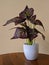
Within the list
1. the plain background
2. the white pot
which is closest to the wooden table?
the white pot

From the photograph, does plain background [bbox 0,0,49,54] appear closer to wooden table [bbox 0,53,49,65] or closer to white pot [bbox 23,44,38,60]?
wooden table [bbox 0,53,49,65]

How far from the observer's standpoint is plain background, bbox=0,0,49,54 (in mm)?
1669

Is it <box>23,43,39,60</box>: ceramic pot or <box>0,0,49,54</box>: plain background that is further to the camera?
<box>0,0,49,54</box>: plain background

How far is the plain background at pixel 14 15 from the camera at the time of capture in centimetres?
167

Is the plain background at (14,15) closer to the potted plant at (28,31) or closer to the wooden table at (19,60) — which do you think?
the wooden table at (19,60)

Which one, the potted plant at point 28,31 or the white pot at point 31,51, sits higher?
the potted plant at point 28,31

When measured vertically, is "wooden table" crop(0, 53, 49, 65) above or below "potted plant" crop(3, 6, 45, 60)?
below

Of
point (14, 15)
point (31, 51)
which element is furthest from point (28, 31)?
point (14, 15)

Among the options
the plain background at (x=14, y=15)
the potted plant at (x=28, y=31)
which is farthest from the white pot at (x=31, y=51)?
the plain background at (x=14, y=15)

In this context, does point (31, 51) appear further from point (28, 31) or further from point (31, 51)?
point (28, 31)

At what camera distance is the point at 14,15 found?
5.51ft

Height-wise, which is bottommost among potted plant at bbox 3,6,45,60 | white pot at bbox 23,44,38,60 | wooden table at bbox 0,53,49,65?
wooden table at bbox 0,53,49,65

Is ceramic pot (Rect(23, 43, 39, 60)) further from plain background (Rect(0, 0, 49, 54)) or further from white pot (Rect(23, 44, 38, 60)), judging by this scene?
plain background (Rect(0, 0, 49, 54))

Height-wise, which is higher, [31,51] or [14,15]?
[14,15]
